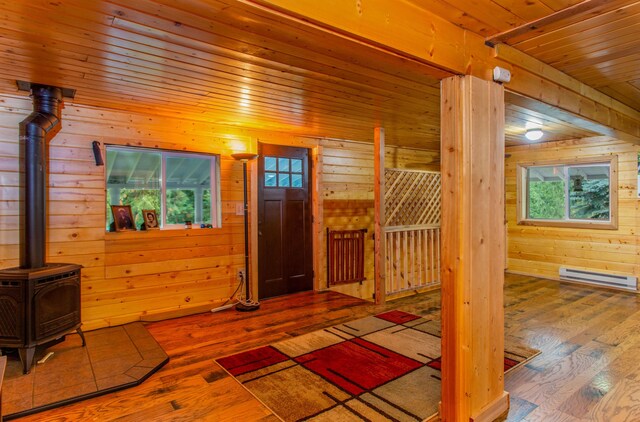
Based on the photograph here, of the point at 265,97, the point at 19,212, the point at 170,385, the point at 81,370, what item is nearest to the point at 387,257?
the point at 265,97

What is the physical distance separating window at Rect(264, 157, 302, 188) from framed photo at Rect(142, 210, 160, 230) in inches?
52.5

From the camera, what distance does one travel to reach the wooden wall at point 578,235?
5.03 meters

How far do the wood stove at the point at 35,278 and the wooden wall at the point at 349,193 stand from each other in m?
2.90

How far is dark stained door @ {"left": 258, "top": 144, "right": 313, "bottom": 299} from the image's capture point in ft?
15.0

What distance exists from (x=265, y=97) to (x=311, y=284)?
2.67 metres

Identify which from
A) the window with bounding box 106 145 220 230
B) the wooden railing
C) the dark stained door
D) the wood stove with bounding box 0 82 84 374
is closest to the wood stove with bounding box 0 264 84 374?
the wood stove with bounding box 0 82 84 374

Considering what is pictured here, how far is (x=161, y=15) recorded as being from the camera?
1.67m

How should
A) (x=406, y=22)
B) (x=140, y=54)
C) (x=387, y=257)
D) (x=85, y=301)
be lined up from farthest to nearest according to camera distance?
(x=387, y=257)
(x=85, y=301)
(x=140, y=54)
(x=406, y=22)

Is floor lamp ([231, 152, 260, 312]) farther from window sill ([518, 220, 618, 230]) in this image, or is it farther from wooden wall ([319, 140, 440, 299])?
window sill ([518, 220, 618, 230])

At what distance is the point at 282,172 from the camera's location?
4730 mm

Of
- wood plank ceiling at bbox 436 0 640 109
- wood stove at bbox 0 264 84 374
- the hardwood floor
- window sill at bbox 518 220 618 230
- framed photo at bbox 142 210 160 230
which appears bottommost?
the hardwood floor

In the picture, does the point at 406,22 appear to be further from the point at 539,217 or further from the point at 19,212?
the point at 539,217

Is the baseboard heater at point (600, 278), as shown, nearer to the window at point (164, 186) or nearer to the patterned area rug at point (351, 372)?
the patterned area rug at point (351, 372)

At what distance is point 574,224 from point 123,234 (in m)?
5.98
